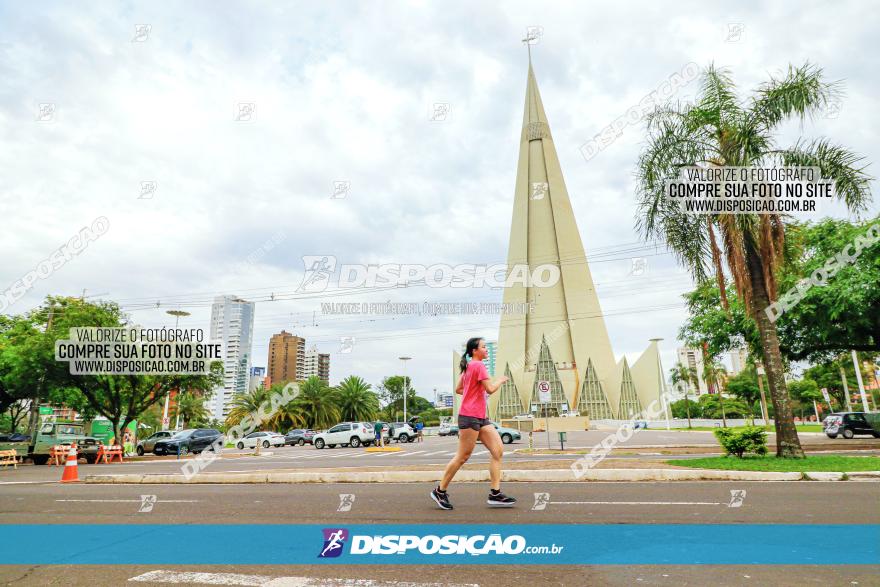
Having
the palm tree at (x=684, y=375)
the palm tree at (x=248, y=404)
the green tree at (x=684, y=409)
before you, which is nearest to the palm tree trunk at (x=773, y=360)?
the palm tree at (x=248, y=404)

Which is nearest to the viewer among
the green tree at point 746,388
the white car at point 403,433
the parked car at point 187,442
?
the parked car at point 187,442

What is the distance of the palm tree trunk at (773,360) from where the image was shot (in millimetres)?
12031

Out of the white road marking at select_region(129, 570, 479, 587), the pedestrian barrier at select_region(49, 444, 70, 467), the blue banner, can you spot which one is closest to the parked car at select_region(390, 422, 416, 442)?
the pedestrian barrier at select_region(49, 444, 70, 467)

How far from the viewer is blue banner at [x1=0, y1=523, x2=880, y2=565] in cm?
408

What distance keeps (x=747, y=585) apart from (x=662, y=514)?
8.04 feet

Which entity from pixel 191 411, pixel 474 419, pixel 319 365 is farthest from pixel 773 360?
pixel 319 365

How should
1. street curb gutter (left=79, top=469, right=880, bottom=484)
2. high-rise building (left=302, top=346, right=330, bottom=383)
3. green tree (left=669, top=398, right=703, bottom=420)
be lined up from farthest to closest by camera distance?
high-rise building (left=302, top=346, right=330, bottom=383), green tree (left=669, top=398, right=703, bottom=420), street curb gutter (left=79, top=469, right=880, bottom=484)

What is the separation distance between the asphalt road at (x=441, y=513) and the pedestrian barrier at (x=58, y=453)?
1323cm

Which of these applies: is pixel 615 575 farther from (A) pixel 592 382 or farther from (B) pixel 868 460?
(A) pixel 592 382

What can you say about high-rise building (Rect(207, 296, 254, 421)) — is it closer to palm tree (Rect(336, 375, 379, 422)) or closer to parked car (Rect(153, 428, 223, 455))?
palm tree (Rect(336, 375, 379, 422))

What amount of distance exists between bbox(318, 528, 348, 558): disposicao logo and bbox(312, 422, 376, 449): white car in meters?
27.9

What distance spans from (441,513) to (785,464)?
28.3 ft

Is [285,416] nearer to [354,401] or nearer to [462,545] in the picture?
[354,401]

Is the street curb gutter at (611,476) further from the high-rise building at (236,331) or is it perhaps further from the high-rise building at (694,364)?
the high-rise building at (236,331)
